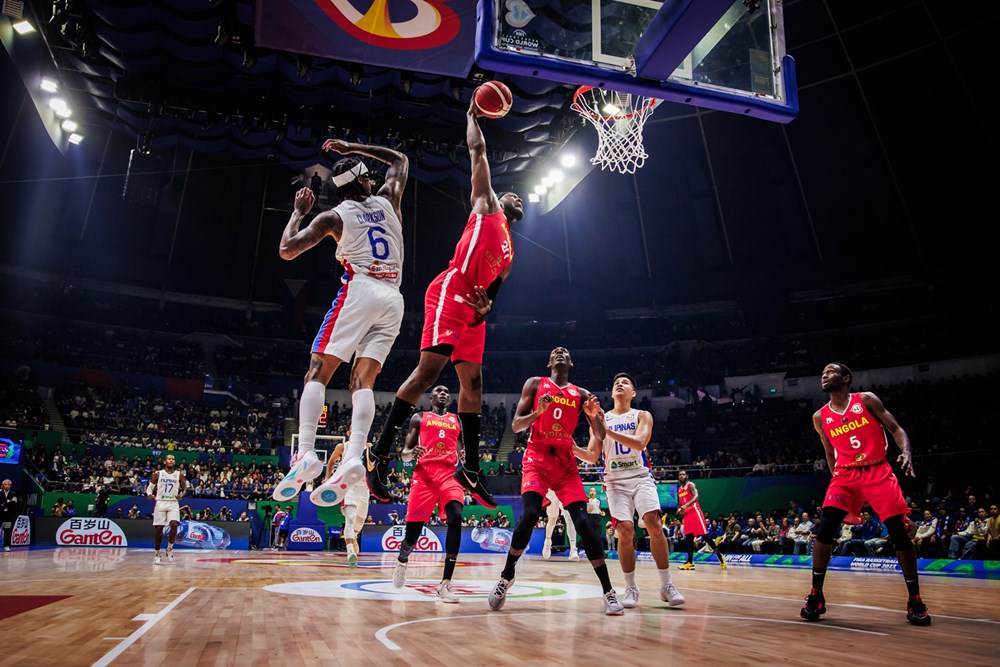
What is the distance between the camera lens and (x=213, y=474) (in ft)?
73.5

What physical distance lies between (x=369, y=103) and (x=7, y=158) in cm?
1536

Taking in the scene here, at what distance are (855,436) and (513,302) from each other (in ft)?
88.5

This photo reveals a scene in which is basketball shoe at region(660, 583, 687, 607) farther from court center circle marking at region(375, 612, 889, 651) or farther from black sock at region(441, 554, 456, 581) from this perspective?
black sock at region(441, 554, 456, 581)

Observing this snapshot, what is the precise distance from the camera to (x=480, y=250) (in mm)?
4746

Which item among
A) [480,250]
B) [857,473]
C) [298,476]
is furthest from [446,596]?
[857,473]

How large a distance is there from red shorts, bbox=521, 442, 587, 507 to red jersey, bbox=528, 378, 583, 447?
0.08m

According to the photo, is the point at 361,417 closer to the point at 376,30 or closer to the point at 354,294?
the point at 354,294

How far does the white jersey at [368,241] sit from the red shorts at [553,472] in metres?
2.66

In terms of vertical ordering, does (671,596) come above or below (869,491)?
below

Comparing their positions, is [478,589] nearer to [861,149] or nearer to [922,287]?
[861,149]

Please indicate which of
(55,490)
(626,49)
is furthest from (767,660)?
(55,490)

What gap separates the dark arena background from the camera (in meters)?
6.26

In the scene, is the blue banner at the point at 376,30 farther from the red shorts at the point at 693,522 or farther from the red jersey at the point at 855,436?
the red shorts at the point at 693,522

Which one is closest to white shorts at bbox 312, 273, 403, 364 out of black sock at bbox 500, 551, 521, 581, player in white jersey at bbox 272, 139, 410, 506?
player in white jersey at bbox 272, 139, 410, 506
